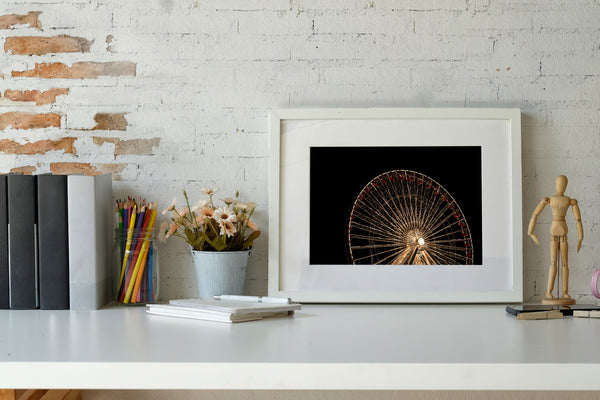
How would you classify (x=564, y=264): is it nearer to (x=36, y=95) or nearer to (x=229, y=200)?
(x=229, y=200)

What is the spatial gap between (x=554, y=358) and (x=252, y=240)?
842 millimetres

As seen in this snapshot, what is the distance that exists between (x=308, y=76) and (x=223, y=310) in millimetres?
707

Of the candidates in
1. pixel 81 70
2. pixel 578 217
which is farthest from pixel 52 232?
pixel 578 217

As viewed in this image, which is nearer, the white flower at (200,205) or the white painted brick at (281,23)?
the white flower at (200,205)

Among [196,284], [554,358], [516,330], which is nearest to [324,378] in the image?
[554,358]

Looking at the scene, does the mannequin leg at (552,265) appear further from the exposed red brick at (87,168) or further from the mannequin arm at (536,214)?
the exposed red brick at (87,168)

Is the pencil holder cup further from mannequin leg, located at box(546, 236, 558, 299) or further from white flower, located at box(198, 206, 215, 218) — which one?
mannequin leg, located at box(546, 236, 558, 299)

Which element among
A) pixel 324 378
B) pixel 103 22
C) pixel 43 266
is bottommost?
pixel 324 378

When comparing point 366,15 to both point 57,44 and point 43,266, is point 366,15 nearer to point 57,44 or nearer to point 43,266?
point 57,44

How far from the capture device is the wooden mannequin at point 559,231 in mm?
1606

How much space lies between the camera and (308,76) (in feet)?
5.75

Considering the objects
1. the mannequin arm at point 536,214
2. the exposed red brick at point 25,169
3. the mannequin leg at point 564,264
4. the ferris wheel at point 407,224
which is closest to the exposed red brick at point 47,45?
the exposed red brick at point 25,169

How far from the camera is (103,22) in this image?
1756 millimetres

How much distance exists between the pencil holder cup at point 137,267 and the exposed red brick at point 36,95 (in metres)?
0.43
